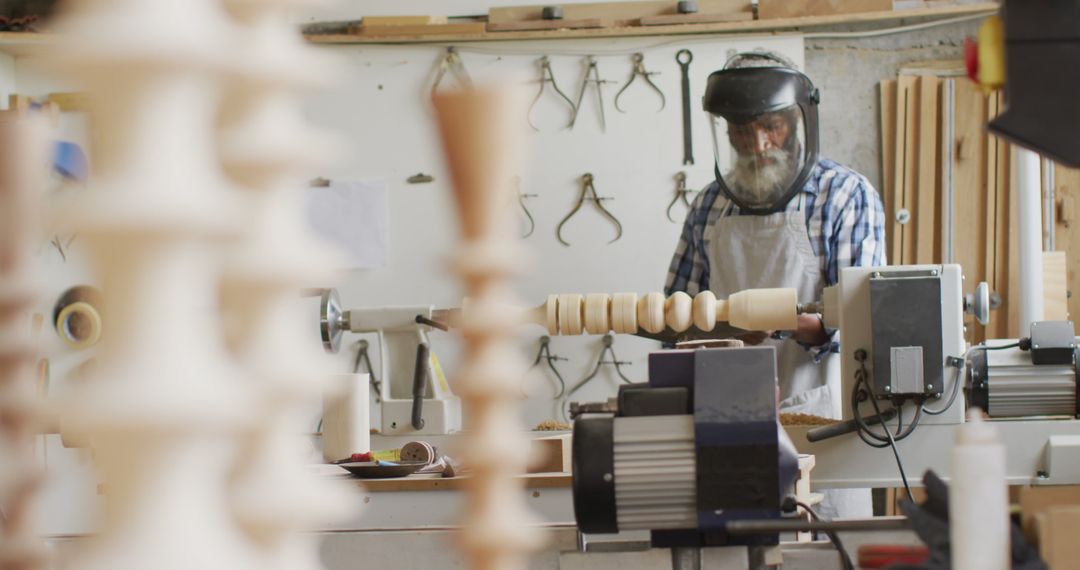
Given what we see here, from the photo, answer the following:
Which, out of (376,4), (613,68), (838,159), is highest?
(376,4)

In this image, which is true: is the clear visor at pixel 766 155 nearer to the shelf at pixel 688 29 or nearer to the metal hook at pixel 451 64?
the shelf at pixel 688 29

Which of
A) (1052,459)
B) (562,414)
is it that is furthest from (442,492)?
(562,414)

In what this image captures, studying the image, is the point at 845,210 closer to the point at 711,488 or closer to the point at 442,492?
the point at 442,492

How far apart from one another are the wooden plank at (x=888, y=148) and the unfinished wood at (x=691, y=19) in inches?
26.6

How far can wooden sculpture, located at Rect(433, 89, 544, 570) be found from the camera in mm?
492

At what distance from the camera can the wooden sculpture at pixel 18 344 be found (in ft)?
1.61

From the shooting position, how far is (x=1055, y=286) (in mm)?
4770

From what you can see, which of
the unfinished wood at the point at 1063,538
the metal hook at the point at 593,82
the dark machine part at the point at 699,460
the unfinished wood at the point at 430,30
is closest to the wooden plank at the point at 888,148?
the metal hook at the point at 593,82

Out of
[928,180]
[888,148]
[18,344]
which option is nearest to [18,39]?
[888,148]

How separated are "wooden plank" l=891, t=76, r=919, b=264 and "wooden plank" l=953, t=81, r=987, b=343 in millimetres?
170

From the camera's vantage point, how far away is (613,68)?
5.16m

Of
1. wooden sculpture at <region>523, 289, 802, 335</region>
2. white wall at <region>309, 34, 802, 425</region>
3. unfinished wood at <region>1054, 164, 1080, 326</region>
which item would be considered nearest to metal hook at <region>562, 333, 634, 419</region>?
white wall at <region>309, 34, 802, 425</region>

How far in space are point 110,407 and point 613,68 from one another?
4.95 m

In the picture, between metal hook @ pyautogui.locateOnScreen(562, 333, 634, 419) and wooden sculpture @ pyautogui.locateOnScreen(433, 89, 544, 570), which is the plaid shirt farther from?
wooden sculpture @ pyautogui.locateOnScreen(433, 89, 544, 570)
